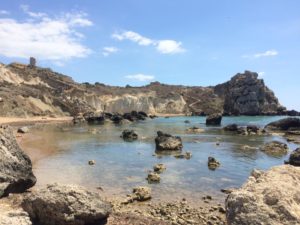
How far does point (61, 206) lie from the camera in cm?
1424

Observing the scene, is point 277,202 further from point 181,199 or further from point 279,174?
point 181,199

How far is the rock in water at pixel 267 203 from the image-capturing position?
916 cm

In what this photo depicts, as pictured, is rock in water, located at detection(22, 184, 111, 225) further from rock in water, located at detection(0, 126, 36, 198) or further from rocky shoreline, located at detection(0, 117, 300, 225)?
rock in water, located at detection(0, 126, 36, 198)

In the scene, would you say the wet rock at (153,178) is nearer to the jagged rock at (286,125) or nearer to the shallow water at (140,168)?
the shallow water at (140,168)

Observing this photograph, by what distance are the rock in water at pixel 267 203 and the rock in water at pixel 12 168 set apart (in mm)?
12766

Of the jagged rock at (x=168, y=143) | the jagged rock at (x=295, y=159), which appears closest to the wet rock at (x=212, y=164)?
the jagged rock at (x=295, y=159)

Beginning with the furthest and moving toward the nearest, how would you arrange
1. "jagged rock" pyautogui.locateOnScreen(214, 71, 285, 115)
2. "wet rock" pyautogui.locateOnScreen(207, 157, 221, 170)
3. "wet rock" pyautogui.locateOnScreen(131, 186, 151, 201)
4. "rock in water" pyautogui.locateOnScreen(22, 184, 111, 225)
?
1. "jagged rock" pyautogui.locateOnScreen(214, 71, 285, 115)
2. "wet rock" pyautogui.locateOnScreen(207, 157, 221, 170)
3. "wet rock" pyautogui.locateOnScreen(131, 186, 151, 201)
4. "rock in water" pyautogui.locateOnScreen(22, 184, 111, 225)

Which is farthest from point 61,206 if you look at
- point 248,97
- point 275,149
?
point 248,97

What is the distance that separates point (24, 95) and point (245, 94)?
10031cm

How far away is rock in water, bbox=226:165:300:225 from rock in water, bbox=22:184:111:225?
6606 mm

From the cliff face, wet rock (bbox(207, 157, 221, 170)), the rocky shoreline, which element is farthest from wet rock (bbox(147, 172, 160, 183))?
the cliff face

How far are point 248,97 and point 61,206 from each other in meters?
166

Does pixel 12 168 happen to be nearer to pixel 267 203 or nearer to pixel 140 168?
pixel 140 168

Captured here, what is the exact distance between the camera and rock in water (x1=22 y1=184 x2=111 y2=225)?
1420 centimetres
